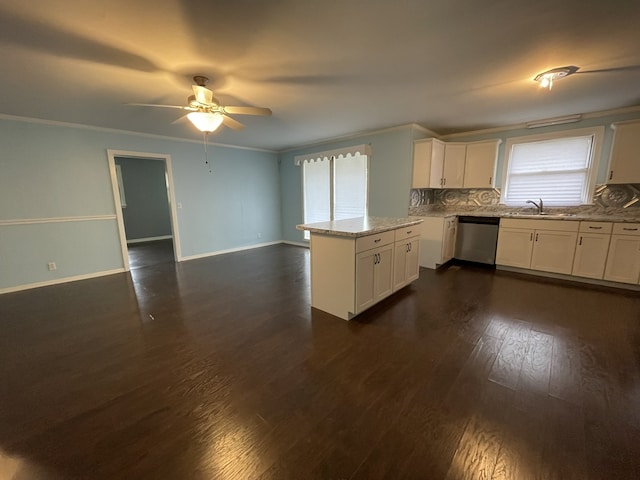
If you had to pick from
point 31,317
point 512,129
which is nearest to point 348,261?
point 31,317

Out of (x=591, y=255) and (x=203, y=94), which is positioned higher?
(x=203, y=94)

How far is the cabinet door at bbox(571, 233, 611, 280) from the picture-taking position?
3488 mm

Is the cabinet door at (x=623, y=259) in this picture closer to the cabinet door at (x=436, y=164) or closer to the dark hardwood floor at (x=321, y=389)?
the dark hardwood floor at (x=321, y=389)

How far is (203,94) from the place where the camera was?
7.86 feet

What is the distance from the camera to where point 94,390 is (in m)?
1.80

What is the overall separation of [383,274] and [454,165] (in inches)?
119

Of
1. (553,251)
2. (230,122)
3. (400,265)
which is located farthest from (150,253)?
(553,251)

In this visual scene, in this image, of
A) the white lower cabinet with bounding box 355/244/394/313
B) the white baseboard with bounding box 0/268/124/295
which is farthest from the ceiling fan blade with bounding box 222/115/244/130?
the white baseboard with bounding box 0/268/124/295

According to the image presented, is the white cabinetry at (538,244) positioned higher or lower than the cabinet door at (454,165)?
lower

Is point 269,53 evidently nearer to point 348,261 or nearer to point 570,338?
point 348,261

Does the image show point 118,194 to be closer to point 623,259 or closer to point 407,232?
point 407,232

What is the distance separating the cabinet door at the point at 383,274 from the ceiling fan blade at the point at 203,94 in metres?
2.27

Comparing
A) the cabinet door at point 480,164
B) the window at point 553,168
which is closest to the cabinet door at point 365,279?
the cabinet door at point 480,164

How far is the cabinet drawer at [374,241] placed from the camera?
263 cm
